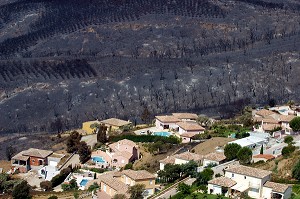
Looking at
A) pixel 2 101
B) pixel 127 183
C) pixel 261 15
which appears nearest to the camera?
pixel 127 183

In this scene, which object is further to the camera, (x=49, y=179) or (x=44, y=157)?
(x=44, y=157)

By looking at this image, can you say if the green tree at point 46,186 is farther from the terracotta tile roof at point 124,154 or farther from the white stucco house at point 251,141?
the white stucco house at point 251,141

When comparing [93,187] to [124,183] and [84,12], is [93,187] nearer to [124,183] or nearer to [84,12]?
[124,183]

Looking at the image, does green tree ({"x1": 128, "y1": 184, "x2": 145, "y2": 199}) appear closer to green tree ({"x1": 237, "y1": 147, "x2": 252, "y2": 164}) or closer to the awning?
the awning

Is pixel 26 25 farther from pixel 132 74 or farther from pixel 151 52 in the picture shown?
pixel 132 74

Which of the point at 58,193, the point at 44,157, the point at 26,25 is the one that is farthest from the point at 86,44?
the point at 58,193

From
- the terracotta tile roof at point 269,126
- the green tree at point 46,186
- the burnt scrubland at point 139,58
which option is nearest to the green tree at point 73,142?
the green tree at point 46,186

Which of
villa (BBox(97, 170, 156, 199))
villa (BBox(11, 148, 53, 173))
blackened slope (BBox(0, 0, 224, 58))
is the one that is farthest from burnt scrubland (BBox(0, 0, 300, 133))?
villa (BBox(97, 170, 156, 199))

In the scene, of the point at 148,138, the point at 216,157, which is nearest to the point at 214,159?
the point at 216,157
